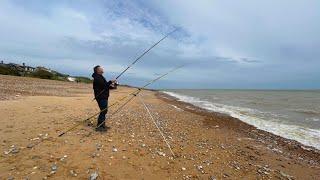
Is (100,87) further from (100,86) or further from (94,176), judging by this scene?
(94,176)

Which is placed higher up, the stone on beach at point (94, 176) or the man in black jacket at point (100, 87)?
the man in black jacket at point (100, 87)

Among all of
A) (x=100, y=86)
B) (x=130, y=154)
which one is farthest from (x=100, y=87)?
(x=130, y=154)

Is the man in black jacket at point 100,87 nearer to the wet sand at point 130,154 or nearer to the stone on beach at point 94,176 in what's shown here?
the wet sand at point 130,154

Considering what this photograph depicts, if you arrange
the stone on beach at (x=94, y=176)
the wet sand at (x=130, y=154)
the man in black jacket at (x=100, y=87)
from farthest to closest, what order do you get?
1. the man in black jacket at (x=100, y=87)
2. the wet sand at (x=130, y=154)
3. the stone on beach at (x=94, y=176)

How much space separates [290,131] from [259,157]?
8145 mm

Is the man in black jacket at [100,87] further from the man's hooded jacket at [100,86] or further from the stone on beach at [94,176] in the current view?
the stone on beach at [94,176]

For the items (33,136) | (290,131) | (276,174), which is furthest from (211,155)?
(290,131)

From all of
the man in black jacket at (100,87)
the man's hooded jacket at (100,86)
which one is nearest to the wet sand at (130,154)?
the man in black jacket at (100,87)

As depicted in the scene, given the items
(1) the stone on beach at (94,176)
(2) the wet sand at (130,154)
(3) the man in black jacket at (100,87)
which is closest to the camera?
(1) the stone on beach at (94,176)

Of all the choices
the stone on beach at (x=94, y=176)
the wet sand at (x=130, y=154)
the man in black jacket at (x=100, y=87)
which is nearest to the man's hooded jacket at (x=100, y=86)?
the man in black jacket at (x=100, y=87)

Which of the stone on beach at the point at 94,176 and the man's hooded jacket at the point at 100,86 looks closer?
the stone on beach at the point at 94,176

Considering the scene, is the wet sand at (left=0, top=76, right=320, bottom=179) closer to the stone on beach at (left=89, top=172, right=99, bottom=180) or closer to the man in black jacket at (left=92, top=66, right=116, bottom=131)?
the stone on beach at (left=89, top=172, right=99, bottom=180)

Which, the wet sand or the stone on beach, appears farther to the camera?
the wet sand

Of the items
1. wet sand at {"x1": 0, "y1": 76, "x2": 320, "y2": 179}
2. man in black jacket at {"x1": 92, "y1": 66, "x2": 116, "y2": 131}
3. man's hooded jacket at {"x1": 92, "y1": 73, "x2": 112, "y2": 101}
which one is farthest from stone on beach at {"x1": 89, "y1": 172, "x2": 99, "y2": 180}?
man's hooded jacket at {"x1": 92, "y1": 73, "x2": 112, "y2": 101}
